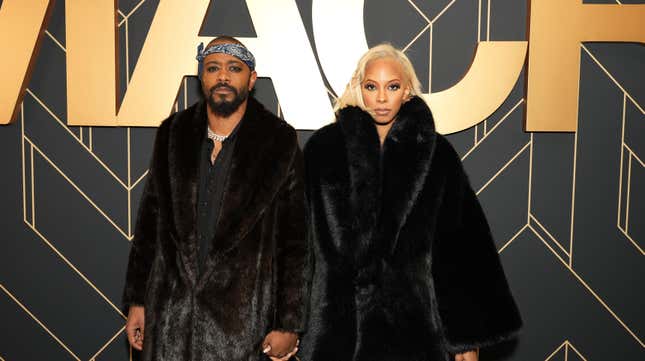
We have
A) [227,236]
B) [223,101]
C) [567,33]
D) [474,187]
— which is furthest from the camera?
[474,187]

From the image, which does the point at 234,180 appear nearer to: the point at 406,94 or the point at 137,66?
the point at 406,94

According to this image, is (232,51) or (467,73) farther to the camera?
(467,73)

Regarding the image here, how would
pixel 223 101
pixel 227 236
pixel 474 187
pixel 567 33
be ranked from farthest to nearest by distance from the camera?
pixel 474 187 < pixel 567 33 < pixel 223 101 < pixel 227 236

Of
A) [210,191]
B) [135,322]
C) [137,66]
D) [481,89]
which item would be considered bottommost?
[135,322]

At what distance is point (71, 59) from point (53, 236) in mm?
825

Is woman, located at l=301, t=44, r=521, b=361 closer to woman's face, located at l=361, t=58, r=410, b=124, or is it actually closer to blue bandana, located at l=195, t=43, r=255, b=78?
woman's face, located at l=361, t=58, r=410, b=124

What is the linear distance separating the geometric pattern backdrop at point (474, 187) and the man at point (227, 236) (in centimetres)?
57

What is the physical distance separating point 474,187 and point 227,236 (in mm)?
1218

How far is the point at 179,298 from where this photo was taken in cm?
178

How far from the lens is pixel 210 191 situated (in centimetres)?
183

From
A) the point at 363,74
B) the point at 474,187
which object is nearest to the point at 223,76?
the point at 363,74

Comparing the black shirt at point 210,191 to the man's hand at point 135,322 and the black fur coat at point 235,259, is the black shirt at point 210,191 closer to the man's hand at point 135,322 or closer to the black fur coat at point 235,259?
the black fur coat at point 235,259

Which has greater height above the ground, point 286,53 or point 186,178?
point 286,53

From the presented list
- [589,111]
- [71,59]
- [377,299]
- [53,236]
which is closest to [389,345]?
[377,299]
